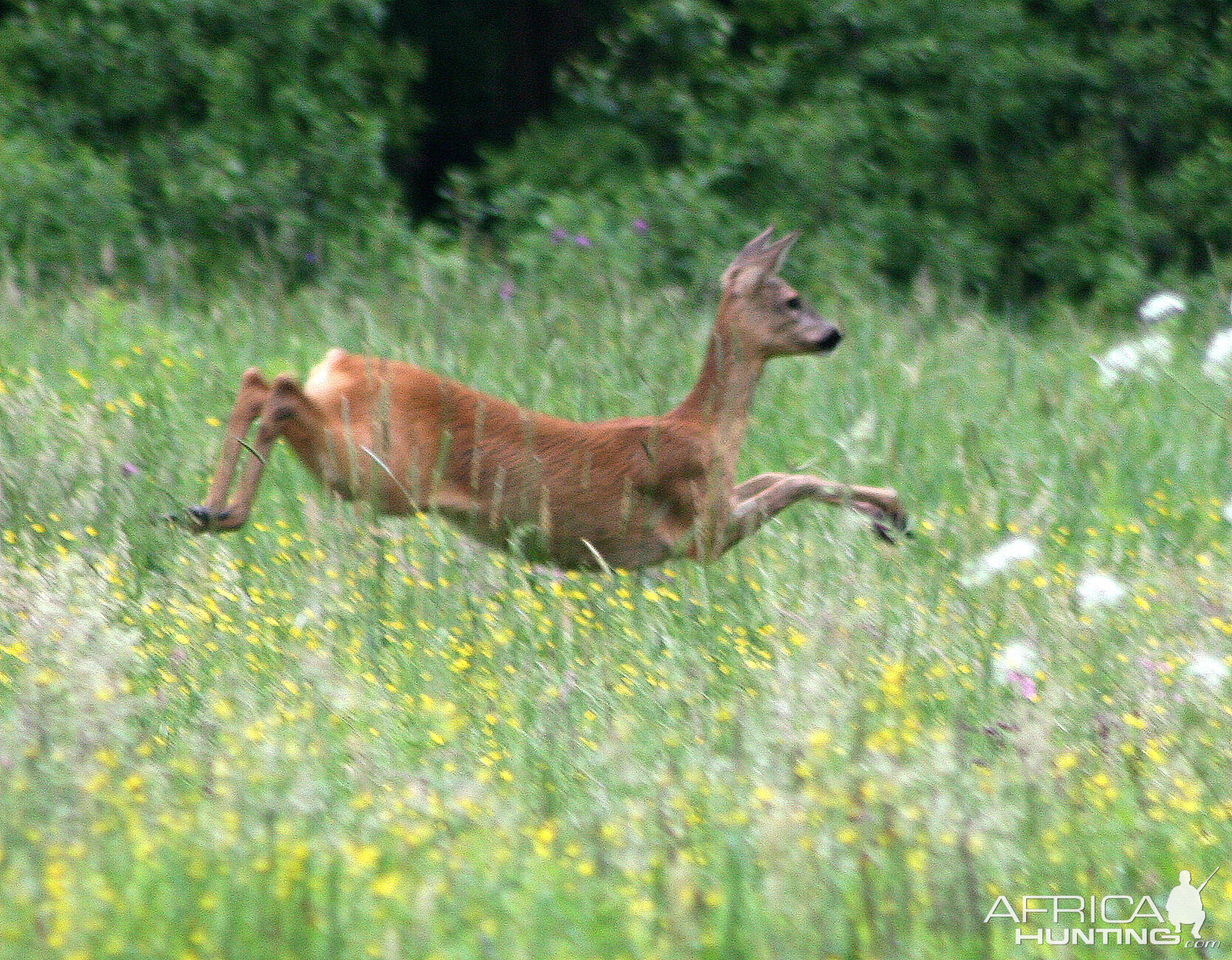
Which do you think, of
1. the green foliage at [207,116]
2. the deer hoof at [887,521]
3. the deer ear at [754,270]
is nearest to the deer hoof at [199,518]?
the deer hoof at [887,521]

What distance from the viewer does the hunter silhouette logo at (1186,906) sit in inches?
124

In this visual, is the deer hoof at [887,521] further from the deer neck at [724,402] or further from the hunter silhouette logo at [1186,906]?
the hunter silhouette logo at [1186,906]

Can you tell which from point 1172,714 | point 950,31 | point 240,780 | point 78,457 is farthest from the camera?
point 950,31

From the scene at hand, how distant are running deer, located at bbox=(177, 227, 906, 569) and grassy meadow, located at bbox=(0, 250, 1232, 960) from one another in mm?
158

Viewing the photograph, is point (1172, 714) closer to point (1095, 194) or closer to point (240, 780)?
point (240, 780)

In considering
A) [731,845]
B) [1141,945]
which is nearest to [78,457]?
[731,845]

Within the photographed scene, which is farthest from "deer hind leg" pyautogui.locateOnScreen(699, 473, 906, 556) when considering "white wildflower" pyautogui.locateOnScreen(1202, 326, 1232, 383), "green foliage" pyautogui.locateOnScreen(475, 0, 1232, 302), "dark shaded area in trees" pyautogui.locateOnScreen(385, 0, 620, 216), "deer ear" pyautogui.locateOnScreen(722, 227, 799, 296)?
"dark shaded area in trees" pyautogui.locateOnScreen(385, 0, 620, 216)

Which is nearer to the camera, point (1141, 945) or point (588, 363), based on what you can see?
point (1141, 945)

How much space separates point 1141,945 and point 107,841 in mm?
1835

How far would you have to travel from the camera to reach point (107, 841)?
3.03 m

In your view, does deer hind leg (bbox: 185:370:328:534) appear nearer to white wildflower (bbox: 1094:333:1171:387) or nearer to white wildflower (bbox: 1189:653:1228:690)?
white wildflower (bbox: 1189:653:1228:690)

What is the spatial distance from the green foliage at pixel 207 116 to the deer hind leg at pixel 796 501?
675cm

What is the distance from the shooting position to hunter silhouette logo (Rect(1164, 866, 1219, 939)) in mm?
3162

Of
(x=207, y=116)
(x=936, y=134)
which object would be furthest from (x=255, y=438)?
(x=936, y=134)
